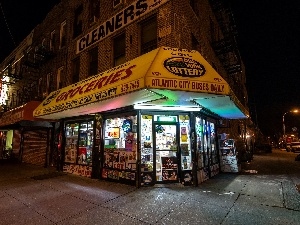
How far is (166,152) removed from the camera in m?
8.62

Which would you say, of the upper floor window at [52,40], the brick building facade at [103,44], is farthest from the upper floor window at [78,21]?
the upper floor window at [52,40]

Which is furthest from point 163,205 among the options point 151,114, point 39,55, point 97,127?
point 39,55

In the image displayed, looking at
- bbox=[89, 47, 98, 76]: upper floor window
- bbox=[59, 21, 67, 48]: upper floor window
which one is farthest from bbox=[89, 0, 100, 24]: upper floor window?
bbox=[59, 21, 67, 48]: upper floor window

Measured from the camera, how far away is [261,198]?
654 cm

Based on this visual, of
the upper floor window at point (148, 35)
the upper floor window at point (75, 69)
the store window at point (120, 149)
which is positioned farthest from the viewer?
the upper floor window at point (75, 69)

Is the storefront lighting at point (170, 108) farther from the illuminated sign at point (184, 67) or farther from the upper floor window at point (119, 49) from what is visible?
the upper floor window at point (119, 49)

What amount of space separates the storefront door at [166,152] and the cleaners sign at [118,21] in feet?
16.8

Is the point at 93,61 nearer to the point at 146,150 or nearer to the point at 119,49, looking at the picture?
the point at 119,49

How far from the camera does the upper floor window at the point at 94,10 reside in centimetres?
1190

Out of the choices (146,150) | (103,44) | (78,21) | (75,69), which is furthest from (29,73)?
(146,150)

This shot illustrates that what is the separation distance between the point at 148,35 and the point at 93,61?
419cm

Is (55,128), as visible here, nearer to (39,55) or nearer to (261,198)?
(39,55)

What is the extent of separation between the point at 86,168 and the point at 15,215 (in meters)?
5.18

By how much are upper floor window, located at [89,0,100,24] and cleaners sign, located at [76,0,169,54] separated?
0.78 m
